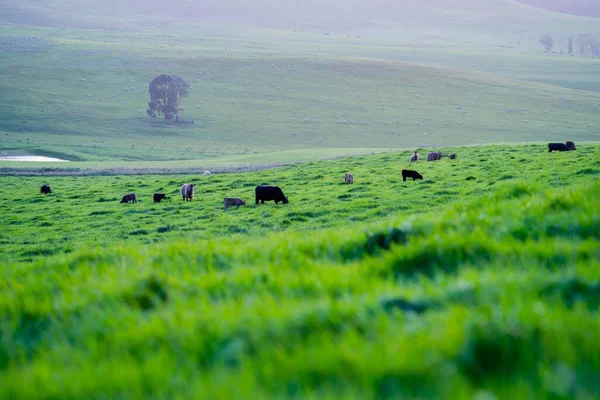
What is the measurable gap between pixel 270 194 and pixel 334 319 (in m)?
21.7

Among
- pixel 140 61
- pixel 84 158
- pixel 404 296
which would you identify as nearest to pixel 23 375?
pixel 404 296

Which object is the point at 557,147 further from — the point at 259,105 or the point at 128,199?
the point at 259,105

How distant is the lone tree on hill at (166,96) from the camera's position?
10069 centimetres

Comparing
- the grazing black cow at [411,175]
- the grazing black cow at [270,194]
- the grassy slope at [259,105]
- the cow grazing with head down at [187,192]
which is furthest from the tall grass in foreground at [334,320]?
the grassy slope at [259,105]

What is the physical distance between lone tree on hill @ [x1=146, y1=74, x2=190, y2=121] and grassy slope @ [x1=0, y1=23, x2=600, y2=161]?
3197 millimetres

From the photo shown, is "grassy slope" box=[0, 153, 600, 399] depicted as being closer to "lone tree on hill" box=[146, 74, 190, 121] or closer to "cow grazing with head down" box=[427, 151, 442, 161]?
"cow grazing with head down" box=[427, 151, 442, 161]

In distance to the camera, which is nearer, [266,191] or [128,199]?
[266,191]

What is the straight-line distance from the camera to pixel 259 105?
110 m

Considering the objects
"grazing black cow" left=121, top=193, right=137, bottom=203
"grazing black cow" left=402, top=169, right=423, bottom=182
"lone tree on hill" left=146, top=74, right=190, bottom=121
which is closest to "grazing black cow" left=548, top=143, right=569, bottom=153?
"grazing black cow" left=402, top=169, right=423, bottom=182

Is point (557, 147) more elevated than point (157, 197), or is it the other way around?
point (557, 147)

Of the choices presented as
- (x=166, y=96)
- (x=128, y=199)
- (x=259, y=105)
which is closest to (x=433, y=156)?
(x=128, y=199)

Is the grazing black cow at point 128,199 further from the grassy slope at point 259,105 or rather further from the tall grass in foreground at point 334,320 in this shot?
the grassy slope at point 259,105

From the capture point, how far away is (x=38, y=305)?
5355mm

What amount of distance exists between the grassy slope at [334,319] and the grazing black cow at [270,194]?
18380mm
